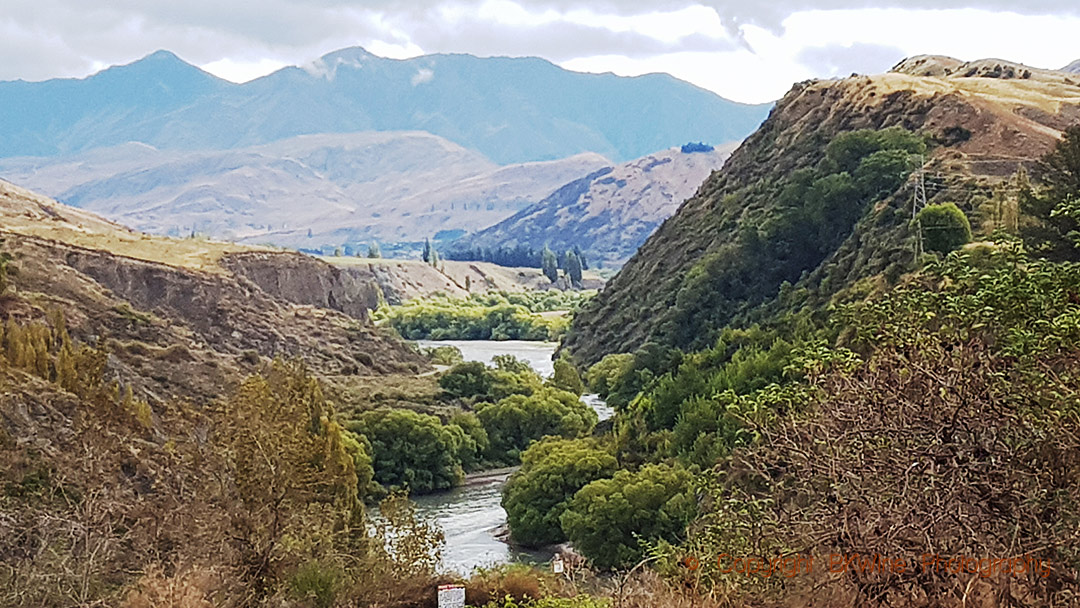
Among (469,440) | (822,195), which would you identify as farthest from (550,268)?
(469,440)

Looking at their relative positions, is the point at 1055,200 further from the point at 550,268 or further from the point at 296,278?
the point at 550,268

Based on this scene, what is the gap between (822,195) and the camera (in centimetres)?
6425

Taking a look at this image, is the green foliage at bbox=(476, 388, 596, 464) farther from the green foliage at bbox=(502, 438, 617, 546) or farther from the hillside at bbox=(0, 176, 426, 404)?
the green foliage at bbox=(502, 438, 617, 546)

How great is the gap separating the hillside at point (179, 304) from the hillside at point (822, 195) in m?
17.6

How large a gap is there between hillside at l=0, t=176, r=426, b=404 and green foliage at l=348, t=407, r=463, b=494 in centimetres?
752

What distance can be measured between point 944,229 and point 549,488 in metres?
16.3

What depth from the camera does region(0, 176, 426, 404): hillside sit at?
6066cm

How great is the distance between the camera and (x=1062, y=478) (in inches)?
544

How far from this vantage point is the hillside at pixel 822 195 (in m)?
55.8

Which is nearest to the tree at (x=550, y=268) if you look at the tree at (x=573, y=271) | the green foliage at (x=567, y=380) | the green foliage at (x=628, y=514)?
the tree at (x=573, y=271)

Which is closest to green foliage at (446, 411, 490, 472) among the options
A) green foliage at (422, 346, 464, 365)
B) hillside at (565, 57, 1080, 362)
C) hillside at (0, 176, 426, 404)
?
hillside at (565, 57, 1080, 362)

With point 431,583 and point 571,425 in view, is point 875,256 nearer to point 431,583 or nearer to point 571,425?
point 571,425

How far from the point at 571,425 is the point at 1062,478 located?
51388 mm

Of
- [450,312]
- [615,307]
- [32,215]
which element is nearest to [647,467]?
[615,307]
